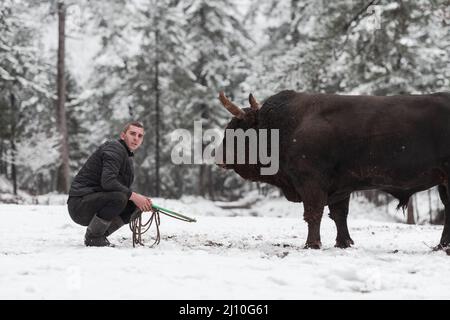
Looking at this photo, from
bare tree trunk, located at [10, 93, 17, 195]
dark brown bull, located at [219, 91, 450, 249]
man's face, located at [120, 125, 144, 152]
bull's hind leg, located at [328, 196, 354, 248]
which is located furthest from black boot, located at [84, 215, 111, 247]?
bare tree trunk, located at [10, 93, 17, 195]

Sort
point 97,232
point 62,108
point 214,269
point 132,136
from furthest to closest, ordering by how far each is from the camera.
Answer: point 62,108 → point 132,136 → point 97,232 → point 214,269

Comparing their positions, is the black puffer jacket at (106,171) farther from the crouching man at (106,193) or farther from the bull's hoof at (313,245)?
the bull's hoof at (313,245)

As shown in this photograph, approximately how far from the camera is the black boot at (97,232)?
6508mm

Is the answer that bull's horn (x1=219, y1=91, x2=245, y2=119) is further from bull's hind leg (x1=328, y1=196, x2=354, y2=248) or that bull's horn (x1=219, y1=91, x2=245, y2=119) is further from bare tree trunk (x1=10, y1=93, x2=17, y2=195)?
bare tree trunk (x1=10, y1=93, x2=17, y2=195)

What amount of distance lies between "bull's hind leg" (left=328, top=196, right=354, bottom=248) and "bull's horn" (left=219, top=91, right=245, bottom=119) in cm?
186

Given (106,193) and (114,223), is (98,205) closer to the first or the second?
(106,193)

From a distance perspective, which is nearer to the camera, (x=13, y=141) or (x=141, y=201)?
(x=141, y=201)

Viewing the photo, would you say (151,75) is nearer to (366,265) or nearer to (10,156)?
(10,156)

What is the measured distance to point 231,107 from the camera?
743cm

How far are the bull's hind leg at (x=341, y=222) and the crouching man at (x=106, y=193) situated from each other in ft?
8.86

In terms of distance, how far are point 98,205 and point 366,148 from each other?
3.46m

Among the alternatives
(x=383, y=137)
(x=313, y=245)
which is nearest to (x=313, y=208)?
(x=313, y=245)

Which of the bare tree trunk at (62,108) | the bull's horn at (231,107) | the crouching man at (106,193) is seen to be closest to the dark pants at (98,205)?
the crouching man at (106,193)
